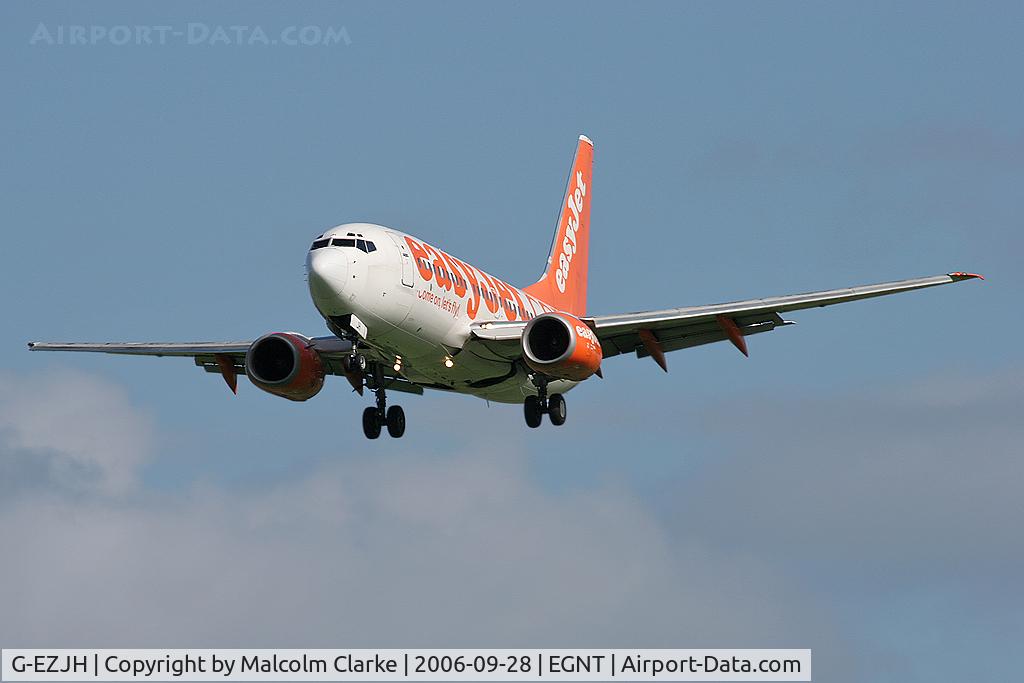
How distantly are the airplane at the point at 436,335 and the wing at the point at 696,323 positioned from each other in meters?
0.04

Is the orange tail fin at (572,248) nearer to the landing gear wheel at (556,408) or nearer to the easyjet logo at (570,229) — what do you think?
the easyjet logo at (570,229)

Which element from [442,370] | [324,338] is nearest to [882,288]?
[442,370]

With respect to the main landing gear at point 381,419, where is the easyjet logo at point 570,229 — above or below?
above

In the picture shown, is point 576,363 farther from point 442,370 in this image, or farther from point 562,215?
point 562,215

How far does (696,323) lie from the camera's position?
46250 millimetres

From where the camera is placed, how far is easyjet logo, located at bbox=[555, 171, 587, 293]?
5859cm

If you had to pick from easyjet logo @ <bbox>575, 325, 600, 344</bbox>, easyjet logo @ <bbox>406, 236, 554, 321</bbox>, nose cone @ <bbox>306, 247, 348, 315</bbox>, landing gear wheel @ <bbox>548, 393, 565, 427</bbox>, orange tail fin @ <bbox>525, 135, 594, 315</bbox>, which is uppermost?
orange tail fin @ <bbox>525, 135, 594, 315</bbox>

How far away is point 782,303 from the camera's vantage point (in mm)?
44531

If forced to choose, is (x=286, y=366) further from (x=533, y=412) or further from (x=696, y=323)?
(x=696, y=323)

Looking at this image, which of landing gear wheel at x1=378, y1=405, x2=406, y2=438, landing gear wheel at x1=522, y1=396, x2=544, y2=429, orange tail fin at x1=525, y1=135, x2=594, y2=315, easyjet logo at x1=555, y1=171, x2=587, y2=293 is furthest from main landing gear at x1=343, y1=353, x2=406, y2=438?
easyjet logo at x1=555, y1=171, x2=587, y2=293

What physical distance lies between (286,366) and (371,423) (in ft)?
8.95

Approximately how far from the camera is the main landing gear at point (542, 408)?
4719cm

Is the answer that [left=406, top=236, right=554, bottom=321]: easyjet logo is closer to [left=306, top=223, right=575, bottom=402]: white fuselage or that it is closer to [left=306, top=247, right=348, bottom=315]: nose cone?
[left=306, top=223, right=575, bottom=402]: white fuselage

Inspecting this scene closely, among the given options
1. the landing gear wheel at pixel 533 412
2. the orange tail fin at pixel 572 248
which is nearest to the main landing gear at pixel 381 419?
the landing gear wheel at pixel 533 412
